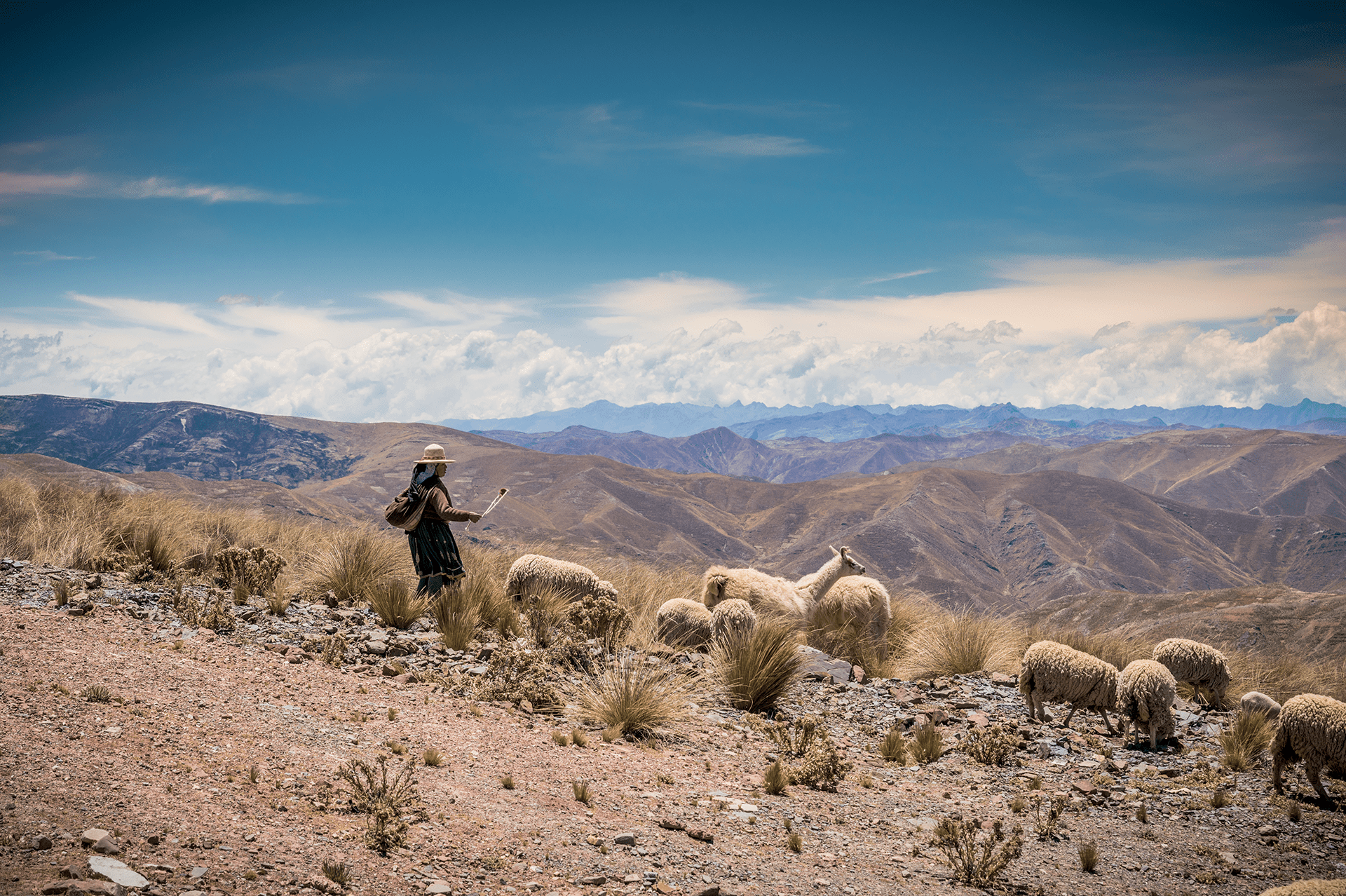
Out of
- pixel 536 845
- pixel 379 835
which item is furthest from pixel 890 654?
pixel 379 835

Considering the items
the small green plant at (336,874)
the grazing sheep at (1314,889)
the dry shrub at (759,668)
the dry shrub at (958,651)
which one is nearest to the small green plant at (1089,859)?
the grazing sheep at (1314,889)

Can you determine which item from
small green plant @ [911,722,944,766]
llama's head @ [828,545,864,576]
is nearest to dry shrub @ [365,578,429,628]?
small green plant @ [911,722,944,766]

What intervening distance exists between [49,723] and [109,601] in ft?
13.0

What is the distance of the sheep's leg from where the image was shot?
671cm

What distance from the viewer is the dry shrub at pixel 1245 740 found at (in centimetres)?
765

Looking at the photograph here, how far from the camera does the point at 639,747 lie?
7.11 m

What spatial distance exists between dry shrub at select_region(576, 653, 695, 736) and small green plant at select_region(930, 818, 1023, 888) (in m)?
2.76

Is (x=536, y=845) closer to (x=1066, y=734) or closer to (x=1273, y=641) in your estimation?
(x=1066, y=734)

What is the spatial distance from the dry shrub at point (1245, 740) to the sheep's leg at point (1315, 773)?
833 mm

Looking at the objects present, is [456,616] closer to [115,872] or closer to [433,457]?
[433,457]

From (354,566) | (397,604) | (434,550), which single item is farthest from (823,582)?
(354,566)

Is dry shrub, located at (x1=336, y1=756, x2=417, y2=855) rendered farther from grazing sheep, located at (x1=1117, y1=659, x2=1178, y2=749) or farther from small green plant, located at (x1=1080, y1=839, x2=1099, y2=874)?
grazing sheep, located at (x1=1117, y1=659, x2=1178, y2=749)

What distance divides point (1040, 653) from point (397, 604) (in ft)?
26.9

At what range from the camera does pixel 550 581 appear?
10.8m
